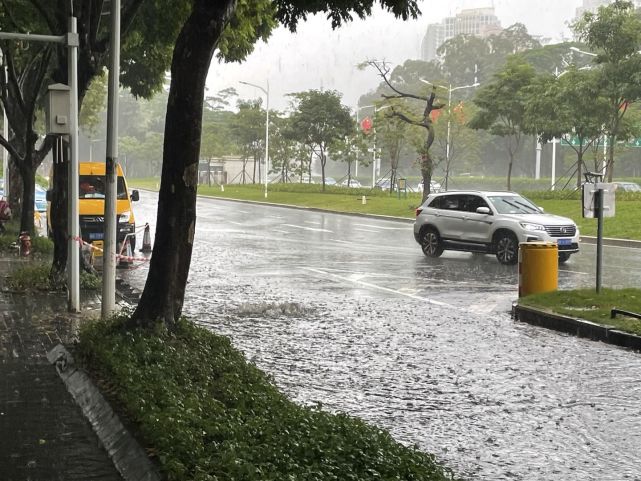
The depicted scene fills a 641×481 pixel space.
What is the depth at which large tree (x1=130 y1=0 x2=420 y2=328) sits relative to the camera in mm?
8273

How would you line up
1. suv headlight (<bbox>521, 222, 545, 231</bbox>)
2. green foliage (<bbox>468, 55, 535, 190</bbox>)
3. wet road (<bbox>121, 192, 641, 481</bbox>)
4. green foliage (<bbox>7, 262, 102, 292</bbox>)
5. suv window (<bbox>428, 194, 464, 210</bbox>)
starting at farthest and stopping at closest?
green foliage (<bbox>468, 55, 535, 190</bbox>)
suv window (<bbox>428, 194, 464, 210</bbox>)
suv headlight (<bbox>521, 222, 545, 231</bbox>)
green foliage (<bbox>7, 262, 102, 292</bbox>)
wet road (<bbox>121, 192, 641, 481</bbox>)

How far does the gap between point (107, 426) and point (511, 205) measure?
1573 centimetres

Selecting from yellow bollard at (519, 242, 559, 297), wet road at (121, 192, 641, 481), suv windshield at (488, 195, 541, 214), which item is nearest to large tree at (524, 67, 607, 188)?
suv windshield at (488, 195, 541, 214)

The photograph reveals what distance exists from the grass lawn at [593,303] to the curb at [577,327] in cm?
→ 13

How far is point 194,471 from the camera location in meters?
4.54

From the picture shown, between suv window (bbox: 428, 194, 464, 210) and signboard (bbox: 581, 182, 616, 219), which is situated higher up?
signboard (bbox: 581, 182, 616, 219)

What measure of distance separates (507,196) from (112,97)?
12.8m

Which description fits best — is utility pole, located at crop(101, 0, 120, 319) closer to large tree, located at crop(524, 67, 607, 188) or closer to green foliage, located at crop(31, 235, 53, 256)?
green foliage, located at crop(31, 235, 53, 256)

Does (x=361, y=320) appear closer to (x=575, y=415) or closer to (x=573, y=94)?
(x=575, y=415)

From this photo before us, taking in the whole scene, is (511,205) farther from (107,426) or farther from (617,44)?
(617,44)

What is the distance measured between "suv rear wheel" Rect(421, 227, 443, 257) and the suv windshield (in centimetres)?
163

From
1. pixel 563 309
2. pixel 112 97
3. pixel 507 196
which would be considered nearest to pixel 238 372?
pixel 112 97

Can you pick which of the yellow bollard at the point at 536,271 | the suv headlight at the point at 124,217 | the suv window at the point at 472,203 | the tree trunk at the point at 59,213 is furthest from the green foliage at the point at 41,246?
the yellow bollard at the point at 536,271

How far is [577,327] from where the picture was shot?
10.8 m
